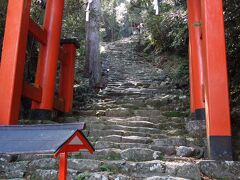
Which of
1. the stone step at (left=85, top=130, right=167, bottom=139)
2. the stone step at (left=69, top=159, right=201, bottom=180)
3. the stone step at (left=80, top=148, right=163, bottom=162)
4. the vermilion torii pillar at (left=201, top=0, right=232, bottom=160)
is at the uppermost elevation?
the vermilion torii pillar at (left=201, top=0, right=232, bottom=160)

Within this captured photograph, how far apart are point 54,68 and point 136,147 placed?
8.12 ft

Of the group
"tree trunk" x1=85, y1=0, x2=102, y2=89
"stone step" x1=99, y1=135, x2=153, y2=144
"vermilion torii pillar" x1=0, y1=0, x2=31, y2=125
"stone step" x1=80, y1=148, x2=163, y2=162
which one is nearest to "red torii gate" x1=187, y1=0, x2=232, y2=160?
"stone step" x1=80, y1=148, x2=163, y2=162

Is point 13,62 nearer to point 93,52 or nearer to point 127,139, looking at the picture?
point 127,139

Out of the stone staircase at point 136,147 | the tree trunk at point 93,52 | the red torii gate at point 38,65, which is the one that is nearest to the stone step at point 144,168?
the stone staircase at point 136,147

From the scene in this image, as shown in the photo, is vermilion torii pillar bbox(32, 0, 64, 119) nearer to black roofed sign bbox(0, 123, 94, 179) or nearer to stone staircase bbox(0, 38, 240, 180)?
stone staircase bbox(0, 38, 240, 180)

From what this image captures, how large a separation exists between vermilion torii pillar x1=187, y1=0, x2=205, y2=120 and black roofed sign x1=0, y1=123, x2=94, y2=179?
372 cm

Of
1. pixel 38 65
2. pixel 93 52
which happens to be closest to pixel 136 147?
pixel 38 65

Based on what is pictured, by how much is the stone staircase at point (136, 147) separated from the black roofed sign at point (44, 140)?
134 cm

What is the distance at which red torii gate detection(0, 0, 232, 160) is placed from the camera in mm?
4518

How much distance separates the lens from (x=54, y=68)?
6371mm

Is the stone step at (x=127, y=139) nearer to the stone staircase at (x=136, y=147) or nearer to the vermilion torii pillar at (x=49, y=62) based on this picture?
the stone staircase at (x=136, y=147)

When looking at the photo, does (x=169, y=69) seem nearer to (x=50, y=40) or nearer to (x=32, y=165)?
(x=50, y=40)

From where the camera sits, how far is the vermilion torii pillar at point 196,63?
20.2 feet

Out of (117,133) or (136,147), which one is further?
(117,133)
